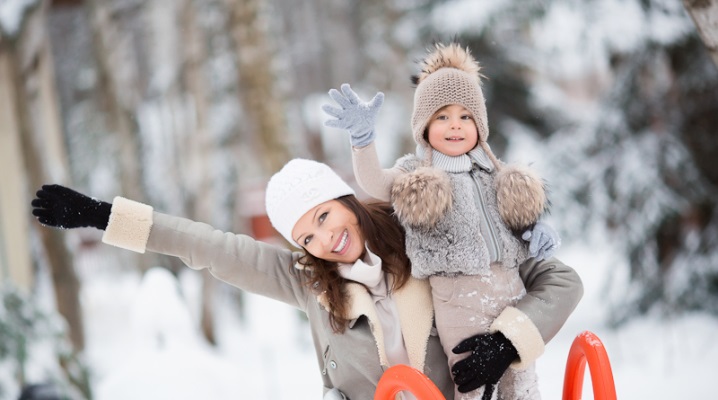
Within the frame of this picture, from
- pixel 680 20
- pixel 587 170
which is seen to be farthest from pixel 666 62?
pixel 587 170

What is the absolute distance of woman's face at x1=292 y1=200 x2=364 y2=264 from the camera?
2.41 metres

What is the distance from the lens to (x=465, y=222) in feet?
7.52

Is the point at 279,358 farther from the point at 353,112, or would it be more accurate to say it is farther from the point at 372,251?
the point at 353,112

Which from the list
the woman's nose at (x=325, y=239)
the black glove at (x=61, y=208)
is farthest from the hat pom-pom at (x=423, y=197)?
the black glove at (x=61, y=208)

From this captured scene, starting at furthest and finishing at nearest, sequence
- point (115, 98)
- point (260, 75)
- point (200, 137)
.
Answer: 1. point (115, 98)
2. point (200, 137)
3. point (260, 75)

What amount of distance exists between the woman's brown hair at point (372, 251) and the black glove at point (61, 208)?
73 cm

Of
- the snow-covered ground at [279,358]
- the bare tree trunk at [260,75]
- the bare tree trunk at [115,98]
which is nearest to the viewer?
the snow-covered ground at [279,358]

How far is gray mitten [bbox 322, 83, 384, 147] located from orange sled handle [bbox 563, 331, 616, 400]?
0.94 meters

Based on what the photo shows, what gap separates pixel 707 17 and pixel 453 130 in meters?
1.05

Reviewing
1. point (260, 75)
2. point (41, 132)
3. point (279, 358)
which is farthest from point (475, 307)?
point (279, 358)

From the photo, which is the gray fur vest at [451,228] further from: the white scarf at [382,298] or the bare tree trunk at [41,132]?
the bare tree trunk at [41,132]

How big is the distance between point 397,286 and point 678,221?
5038mm

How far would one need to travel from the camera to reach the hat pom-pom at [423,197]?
88.1 inches

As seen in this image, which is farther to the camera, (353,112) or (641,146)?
(641,146)
